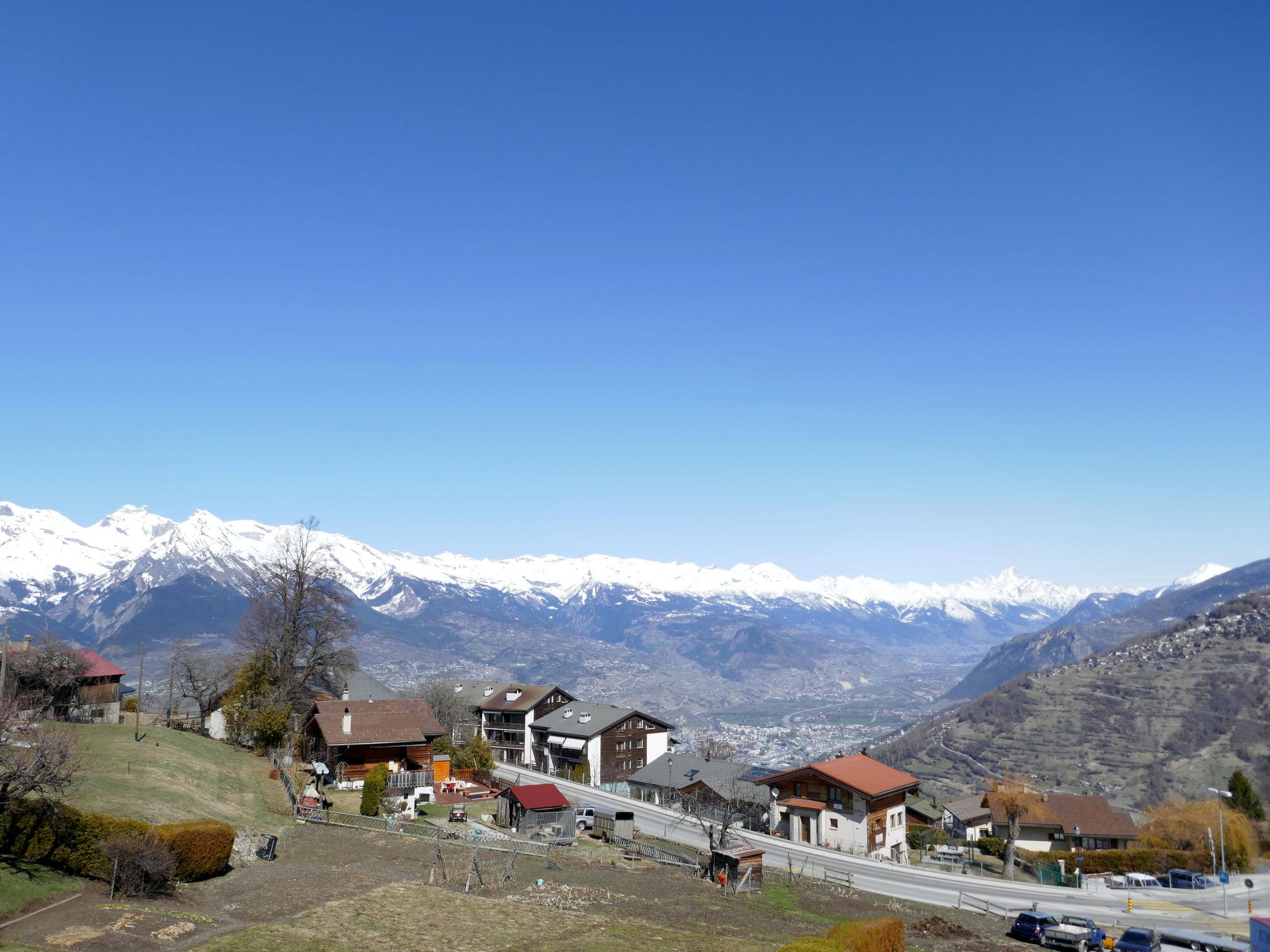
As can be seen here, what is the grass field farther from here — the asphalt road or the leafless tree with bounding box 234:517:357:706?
the asphalt road

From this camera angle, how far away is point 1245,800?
293 ft

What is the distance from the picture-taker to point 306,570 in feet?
238

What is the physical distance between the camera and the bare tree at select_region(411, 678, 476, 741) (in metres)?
98.3

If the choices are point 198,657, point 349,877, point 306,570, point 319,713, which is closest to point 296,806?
point 349,877

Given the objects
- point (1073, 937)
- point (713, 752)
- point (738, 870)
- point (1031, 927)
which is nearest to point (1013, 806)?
point (1031, 927)

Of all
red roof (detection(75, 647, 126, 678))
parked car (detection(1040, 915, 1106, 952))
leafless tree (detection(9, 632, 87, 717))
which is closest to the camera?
parked car (detection(1040, 915, 1106, 952))

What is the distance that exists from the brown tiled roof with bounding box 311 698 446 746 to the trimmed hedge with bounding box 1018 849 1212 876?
5414 cm

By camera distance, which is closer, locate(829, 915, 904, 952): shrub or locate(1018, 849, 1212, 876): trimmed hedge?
locate(829, 915, 904, 952): shrub

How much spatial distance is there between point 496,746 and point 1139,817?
84.1 metres

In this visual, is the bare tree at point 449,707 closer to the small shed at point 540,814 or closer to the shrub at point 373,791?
the small shed at point 540,814

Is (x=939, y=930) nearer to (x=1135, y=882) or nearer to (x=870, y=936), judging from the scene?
(x=870, y=936)

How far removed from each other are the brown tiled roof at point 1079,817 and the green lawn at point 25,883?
3364 inches

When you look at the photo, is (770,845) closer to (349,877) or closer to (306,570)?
(349,877)

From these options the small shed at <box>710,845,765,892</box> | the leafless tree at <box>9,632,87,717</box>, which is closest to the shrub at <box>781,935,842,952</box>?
the small shed at <box>710,845,765,892</box>
